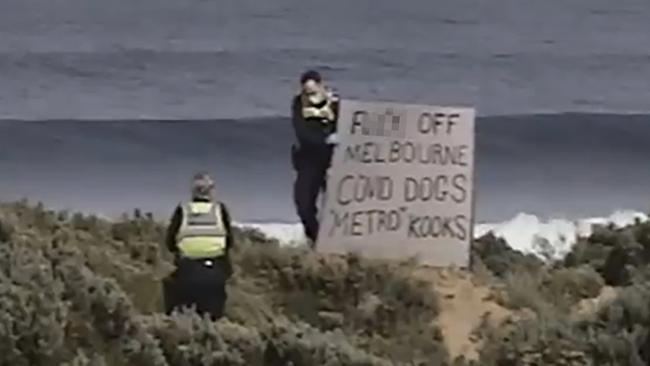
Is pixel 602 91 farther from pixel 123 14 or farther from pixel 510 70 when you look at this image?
pixel 123 14

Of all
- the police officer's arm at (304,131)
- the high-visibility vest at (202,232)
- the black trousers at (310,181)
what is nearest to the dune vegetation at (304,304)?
the black trousers at (310,181)

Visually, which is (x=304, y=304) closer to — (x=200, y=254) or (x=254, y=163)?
(x=200, y=254)

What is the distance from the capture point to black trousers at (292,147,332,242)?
13172 millimetres

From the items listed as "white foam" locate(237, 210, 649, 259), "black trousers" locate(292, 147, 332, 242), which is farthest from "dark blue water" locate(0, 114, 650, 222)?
"black trousers" locate(292, 147, 332, 242)

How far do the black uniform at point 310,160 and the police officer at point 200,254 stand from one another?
2.26 meters

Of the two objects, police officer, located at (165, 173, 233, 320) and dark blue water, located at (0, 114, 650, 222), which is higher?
dark blue water, located at (0, 114, 650, 222)

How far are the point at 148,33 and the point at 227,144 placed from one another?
52.7ft

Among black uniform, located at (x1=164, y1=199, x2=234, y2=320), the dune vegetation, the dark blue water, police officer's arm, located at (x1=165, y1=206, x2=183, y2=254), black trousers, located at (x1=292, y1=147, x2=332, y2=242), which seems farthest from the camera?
the dark blue water

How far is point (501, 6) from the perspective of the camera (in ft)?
176

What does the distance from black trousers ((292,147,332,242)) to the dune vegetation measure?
12.6 inches

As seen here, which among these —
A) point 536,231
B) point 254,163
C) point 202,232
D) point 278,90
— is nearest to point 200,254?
point 202,232

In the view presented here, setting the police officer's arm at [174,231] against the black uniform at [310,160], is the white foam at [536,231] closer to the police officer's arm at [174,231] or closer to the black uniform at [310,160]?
the black uniform at [310,160]

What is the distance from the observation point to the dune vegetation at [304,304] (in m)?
8.70

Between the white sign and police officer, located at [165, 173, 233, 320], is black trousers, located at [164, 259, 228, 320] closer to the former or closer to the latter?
police officer, located at [165, 173, 233, 320]
